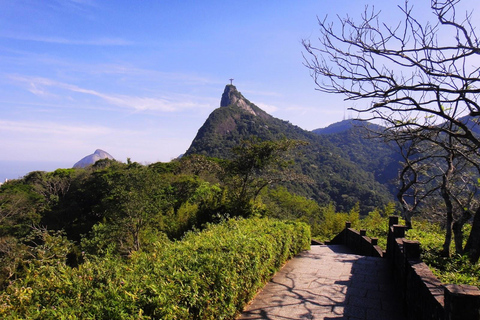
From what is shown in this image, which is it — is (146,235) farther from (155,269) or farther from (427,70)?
(427,70)

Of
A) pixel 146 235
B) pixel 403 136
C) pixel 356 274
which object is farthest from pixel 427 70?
pixel 146 235

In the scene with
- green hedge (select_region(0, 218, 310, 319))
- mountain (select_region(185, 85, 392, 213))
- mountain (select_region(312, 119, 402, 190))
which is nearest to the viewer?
green hedge (select_region(0, 218, 310, 319))

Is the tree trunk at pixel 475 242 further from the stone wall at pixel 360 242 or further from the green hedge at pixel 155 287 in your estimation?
the green hedge at pixel 155 287

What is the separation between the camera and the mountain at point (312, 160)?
46.6 meters

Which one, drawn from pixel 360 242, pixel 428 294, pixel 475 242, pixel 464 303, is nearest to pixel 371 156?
pixel 360 242

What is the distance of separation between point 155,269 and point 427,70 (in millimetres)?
3954

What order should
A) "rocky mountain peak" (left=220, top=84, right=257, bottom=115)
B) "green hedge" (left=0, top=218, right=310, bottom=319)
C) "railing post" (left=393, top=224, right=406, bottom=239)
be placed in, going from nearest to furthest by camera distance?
"green hedge" (left=0, top=218, right=310, bottom=319), "railing post" (left=393, top=224, right=406, bottom=239), "rocky mountain peak" (left=220, top=84, right=257, bottom=115)

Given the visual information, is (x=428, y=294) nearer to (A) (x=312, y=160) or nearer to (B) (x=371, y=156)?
(A) (x=312, y=160)

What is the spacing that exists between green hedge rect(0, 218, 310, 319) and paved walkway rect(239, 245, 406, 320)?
1.34ft

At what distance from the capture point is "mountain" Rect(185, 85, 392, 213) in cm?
4659

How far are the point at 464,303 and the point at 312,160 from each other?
204ft

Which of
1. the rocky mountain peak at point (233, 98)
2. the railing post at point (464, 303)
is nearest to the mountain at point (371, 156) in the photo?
the rocky mountain peak at point (233, 98)

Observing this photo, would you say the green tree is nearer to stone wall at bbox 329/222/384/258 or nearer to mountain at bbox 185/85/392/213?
stone wall at bbox 329/222/384/258

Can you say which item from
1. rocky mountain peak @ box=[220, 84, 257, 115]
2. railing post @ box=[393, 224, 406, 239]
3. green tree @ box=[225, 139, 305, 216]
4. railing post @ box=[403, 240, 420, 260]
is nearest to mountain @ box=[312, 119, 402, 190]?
rocky mountain peak @ box=[220, 84, 257, 115]
